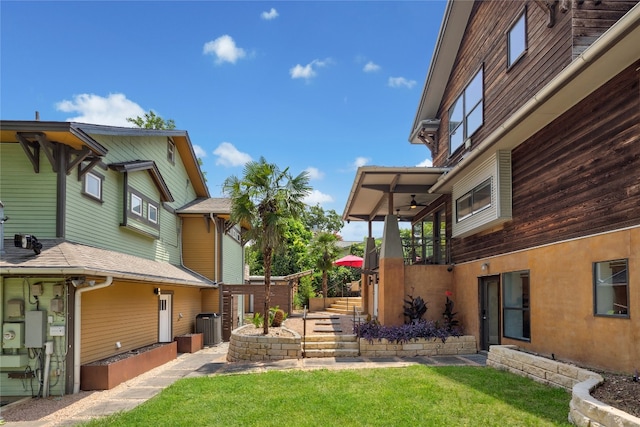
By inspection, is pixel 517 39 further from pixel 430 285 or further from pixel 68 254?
pixel 68 254

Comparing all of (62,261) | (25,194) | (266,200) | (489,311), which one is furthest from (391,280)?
(25,194)

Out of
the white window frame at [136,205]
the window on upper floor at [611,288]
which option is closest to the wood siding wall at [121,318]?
the white window frame at [136,205]

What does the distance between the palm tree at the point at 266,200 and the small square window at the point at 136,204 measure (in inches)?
99.7

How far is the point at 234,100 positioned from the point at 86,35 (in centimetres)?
869

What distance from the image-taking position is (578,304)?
7.91 meters

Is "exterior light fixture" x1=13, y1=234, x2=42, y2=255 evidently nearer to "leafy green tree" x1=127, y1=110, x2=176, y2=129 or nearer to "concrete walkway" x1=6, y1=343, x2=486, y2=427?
"concrete walkway" x1=6, y1=343, x2=486, y2=427

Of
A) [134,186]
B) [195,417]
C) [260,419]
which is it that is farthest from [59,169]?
[260,419]

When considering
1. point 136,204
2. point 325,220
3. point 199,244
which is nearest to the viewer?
point 136,204

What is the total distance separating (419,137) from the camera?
58.3 ft

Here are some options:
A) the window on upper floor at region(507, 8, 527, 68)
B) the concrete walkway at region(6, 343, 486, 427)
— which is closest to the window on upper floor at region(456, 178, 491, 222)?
the window on upper floor at region(507, 8, 527, 68)

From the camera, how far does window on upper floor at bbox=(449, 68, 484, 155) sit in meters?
13.0

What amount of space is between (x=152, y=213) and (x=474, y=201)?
387 inches

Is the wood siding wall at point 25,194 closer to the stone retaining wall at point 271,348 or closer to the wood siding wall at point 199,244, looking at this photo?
the stone retaining wall at point 271,348

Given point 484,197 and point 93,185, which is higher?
point 93,185
